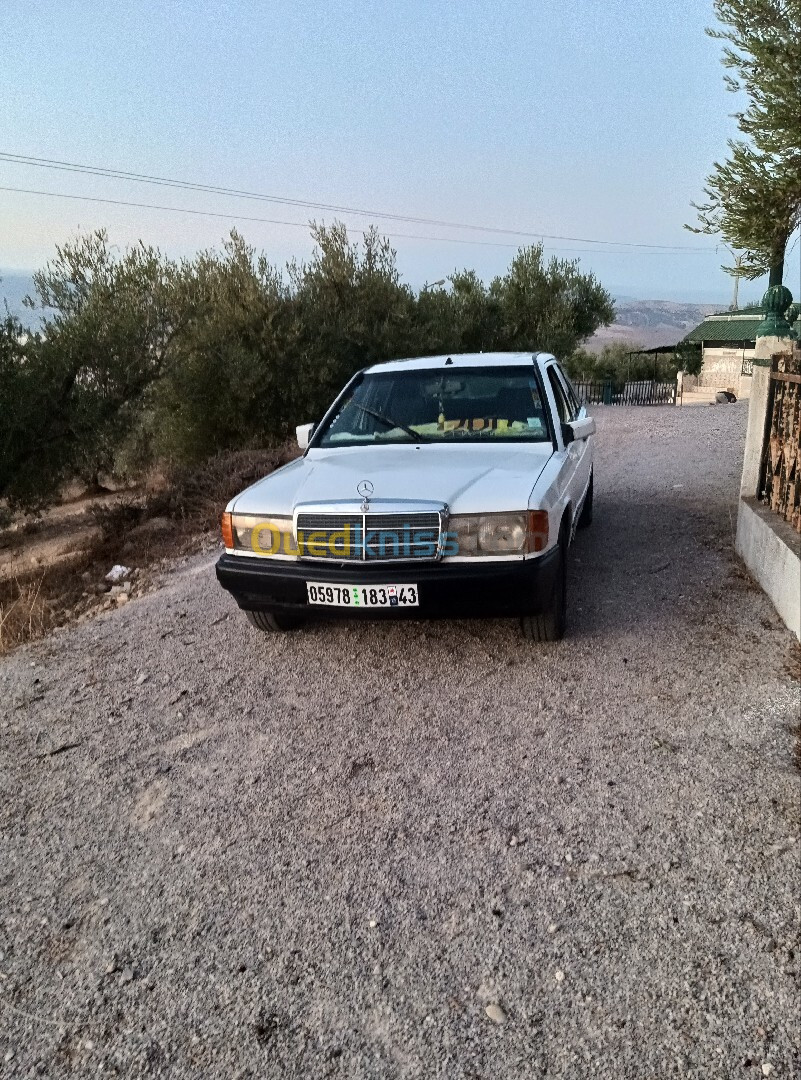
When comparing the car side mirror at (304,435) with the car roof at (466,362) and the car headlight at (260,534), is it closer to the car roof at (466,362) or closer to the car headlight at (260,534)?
the car roof at (466,362)

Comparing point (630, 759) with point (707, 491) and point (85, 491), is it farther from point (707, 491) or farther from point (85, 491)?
point (85, 491)

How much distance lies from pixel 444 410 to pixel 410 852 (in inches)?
125

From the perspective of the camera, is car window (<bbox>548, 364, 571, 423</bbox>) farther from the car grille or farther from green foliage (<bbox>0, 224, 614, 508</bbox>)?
green foliage (<bbox>0, 224, 614, 508</bbox>)

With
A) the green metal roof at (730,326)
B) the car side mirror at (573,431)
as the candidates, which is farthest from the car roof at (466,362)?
the green metal roof at (730,326)

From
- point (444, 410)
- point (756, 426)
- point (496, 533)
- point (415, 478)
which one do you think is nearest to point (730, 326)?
point (756, 426)

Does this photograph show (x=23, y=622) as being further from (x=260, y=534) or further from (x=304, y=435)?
(x=260, y=534)

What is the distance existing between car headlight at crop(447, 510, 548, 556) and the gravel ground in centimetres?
73

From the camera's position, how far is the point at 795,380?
15.2ft

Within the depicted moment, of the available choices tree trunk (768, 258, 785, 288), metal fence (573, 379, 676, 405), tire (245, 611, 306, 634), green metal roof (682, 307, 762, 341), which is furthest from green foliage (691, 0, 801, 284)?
green metal roof (682, 307, 762, 341)

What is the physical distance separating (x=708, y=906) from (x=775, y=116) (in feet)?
17.9

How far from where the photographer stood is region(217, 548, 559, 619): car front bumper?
146 inches

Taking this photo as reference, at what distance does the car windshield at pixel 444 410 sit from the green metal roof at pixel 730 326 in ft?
146

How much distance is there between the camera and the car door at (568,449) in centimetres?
482

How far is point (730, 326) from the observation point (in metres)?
48.0
